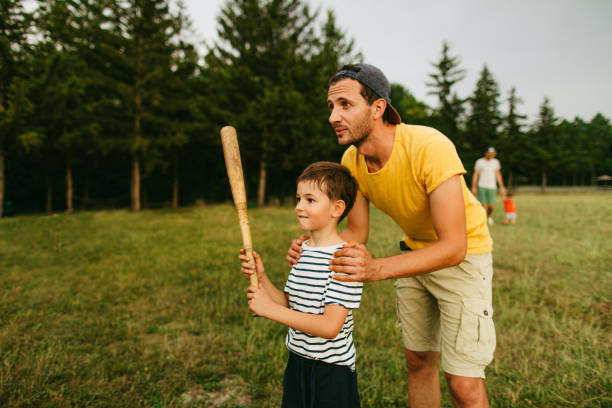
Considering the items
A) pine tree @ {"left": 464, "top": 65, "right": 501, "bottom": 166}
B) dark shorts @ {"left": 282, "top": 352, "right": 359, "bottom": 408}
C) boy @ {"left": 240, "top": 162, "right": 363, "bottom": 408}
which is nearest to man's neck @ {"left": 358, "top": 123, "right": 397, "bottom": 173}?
boy @ {"left": 240, "top": 162, "right": 363, "bottom": 408}

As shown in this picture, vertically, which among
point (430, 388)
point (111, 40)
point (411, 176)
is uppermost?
point (111, 40)

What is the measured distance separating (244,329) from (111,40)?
803 inches

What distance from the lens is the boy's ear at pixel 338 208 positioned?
1965 mm

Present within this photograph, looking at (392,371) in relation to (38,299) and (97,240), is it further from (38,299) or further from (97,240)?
(97,240)

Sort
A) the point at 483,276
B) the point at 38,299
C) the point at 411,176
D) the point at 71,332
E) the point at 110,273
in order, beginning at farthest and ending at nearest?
1. the point at 110,273
2. the point at 38,299
3. the point at 71,332
4. the point at 483,276
5. the point at 411,176

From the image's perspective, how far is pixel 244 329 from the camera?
13.7 ft

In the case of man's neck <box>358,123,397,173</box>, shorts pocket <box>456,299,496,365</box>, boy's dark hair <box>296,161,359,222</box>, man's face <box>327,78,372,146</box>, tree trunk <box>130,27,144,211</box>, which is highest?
tree trunk <box>130,27,144,211</box>

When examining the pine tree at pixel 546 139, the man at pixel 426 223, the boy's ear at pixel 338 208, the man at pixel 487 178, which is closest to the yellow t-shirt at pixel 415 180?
the man at pixel 426 223

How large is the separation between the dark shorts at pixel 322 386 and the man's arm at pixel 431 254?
22.5 inches

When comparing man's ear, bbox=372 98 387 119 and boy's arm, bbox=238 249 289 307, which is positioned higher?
man's ear, bbox=372 98 387 119

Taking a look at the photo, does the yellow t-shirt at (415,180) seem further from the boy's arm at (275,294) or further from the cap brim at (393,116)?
the boy's arm at (275,294)

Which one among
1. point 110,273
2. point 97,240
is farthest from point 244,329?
point 97,240

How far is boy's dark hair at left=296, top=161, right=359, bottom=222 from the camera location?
1939 millimetres

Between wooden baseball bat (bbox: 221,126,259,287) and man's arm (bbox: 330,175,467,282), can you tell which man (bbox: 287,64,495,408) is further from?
wooden baseball bat (bbox: 221,126,259,287)
